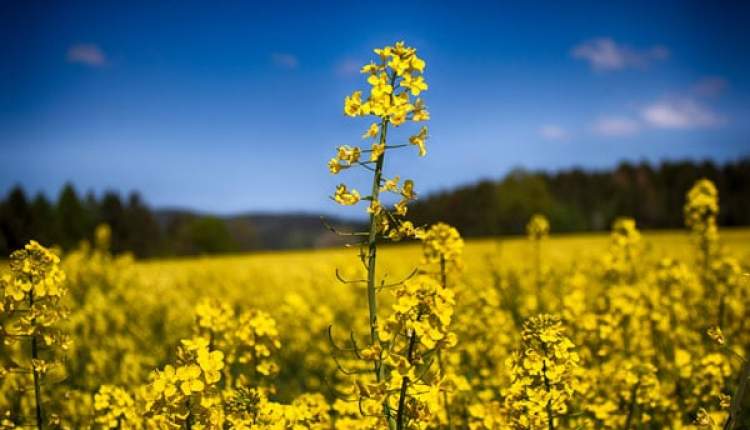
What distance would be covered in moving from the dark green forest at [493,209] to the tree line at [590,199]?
0.29 feet

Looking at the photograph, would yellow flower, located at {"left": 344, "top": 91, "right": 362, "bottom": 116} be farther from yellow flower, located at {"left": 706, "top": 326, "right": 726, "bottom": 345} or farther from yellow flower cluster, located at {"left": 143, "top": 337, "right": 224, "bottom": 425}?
yellow flower, located at {"left": 706, "top": 326, "right": 726, "bottom": 345}

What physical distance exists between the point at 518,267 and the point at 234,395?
9944mm

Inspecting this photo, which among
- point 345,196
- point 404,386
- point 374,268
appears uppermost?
point 345,196

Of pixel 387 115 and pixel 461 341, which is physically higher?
pixel 387 115

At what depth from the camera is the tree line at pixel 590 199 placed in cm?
4934

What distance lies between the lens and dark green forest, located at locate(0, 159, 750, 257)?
45.8 meters

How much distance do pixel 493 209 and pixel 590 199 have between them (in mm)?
10680

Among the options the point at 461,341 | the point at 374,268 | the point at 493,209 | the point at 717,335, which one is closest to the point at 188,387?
the point at 374,268

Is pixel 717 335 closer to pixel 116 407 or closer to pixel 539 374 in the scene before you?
pixel 539 374

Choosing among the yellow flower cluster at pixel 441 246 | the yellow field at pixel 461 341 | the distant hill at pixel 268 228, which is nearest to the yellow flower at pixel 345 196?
the yellow field at pixel 461 341

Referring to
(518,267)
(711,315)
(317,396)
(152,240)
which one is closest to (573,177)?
(152,240)

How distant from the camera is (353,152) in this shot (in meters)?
2.54

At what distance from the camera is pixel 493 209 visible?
54.3m

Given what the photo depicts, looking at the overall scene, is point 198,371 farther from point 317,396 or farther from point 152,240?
point 152,240
